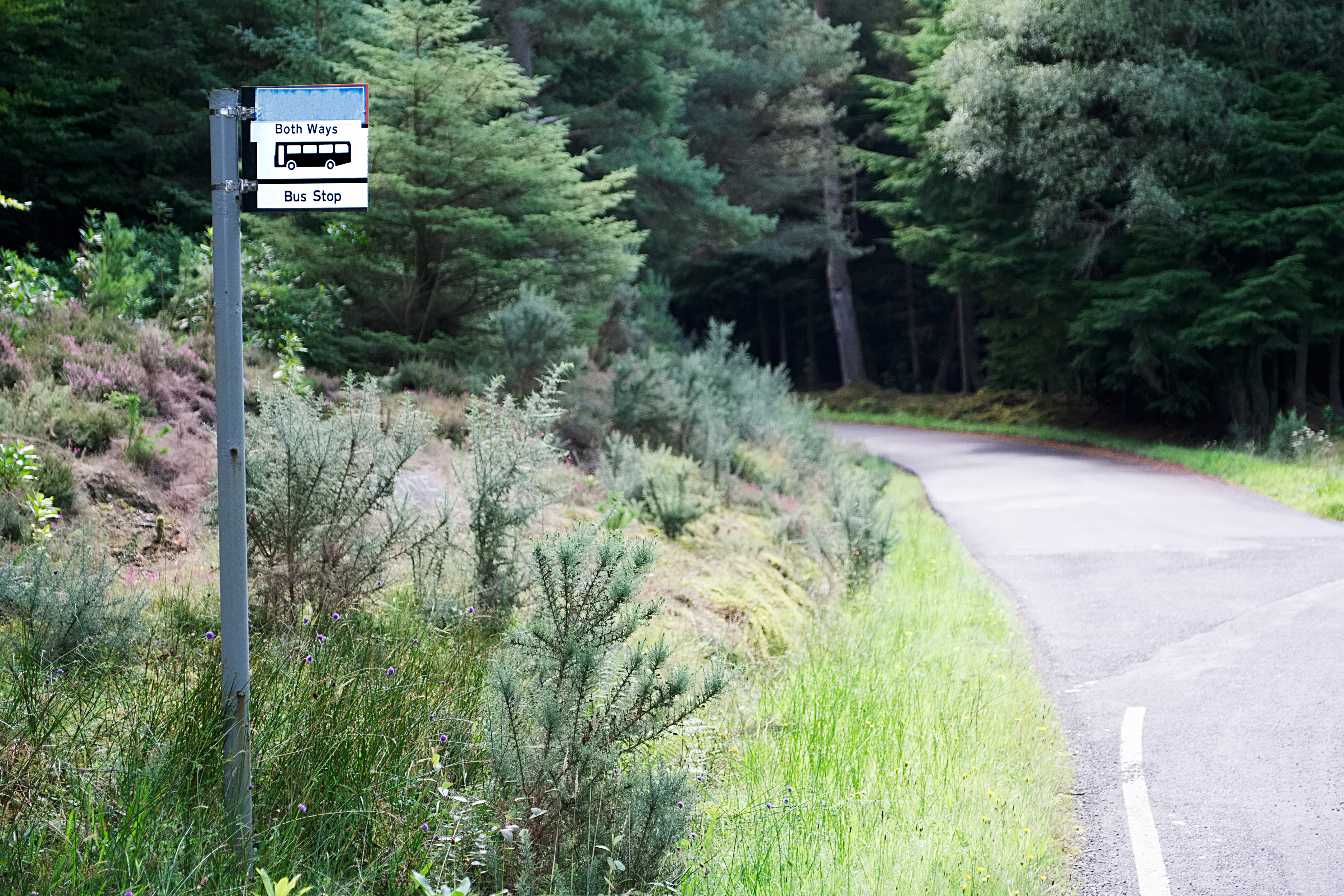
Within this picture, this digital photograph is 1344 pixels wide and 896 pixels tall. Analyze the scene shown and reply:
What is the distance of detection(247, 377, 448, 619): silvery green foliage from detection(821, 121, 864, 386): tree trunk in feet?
104

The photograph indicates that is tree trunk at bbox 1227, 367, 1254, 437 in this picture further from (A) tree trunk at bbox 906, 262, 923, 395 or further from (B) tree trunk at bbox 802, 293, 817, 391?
(B) tree trunk at bbox 802, 293, 817, 391

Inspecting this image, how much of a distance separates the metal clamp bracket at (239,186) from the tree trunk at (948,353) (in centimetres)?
3810

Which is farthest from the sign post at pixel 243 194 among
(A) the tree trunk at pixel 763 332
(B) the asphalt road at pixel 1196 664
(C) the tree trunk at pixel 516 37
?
(A) the tree trunk at pixel 763 332

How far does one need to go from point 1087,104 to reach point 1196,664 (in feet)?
58.3

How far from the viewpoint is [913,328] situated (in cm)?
4200

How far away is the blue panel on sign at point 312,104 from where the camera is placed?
325cm

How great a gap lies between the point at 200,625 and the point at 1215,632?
6741mm

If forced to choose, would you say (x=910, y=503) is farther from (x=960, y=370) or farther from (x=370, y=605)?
(x=960, y=370)

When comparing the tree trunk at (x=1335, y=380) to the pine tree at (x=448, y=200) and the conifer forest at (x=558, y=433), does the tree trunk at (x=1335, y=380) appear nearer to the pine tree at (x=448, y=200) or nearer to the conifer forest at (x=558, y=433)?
the conifer forest at (x=558, y=433)

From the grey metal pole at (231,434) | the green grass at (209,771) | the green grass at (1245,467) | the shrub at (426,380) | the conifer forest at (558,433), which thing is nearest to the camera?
the green grass at (209,771)

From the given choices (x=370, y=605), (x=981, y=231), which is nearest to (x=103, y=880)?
(x=370, y=605)

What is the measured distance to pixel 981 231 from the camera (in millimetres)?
27422

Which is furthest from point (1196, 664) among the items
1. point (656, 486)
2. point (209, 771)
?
point (209, 771)

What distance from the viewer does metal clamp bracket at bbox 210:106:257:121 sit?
3.26 meters
